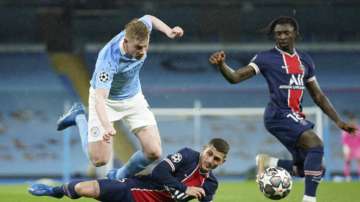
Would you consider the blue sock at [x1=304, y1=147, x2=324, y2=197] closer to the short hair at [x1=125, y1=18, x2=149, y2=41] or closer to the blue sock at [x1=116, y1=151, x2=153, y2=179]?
the blue sock at [x1=116, y1=151, x2=153, y2=179]

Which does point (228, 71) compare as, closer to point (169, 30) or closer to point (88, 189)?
A: point (169, 30)

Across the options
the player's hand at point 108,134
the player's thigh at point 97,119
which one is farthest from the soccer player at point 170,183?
the player's thigh at point 97,119

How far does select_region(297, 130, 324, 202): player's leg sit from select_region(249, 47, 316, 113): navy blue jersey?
342 mm

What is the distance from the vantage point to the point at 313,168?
8273mm

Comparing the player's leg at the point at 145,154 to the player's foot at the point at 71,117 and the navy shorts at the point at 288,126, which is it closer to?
the player's foot at the point at 71,117

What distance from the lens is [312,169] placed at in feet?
27.1

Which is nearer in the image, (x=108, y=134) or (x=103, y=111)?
(x=108, y=134)

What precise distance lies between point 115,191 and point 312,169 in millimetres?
1939

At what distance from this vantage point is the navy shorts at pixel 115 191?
24.7 feet

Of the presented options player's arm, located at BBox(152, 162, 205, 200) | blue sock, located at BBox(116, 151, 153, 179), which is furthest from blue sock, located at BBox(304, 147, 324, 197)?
blue sock, located at BBox(116, 151, 153, 179)

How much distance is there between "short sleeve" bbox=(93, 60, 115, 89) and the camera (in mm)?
7930

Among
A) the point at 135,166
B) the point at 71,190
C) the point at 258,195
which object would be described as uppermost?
the point at 71,190

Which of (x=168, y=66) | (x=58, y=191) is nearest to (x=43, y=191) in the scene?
(x=58, y=191)

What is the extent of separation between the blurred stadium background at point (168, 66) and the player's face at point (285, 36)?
12.9 metres
